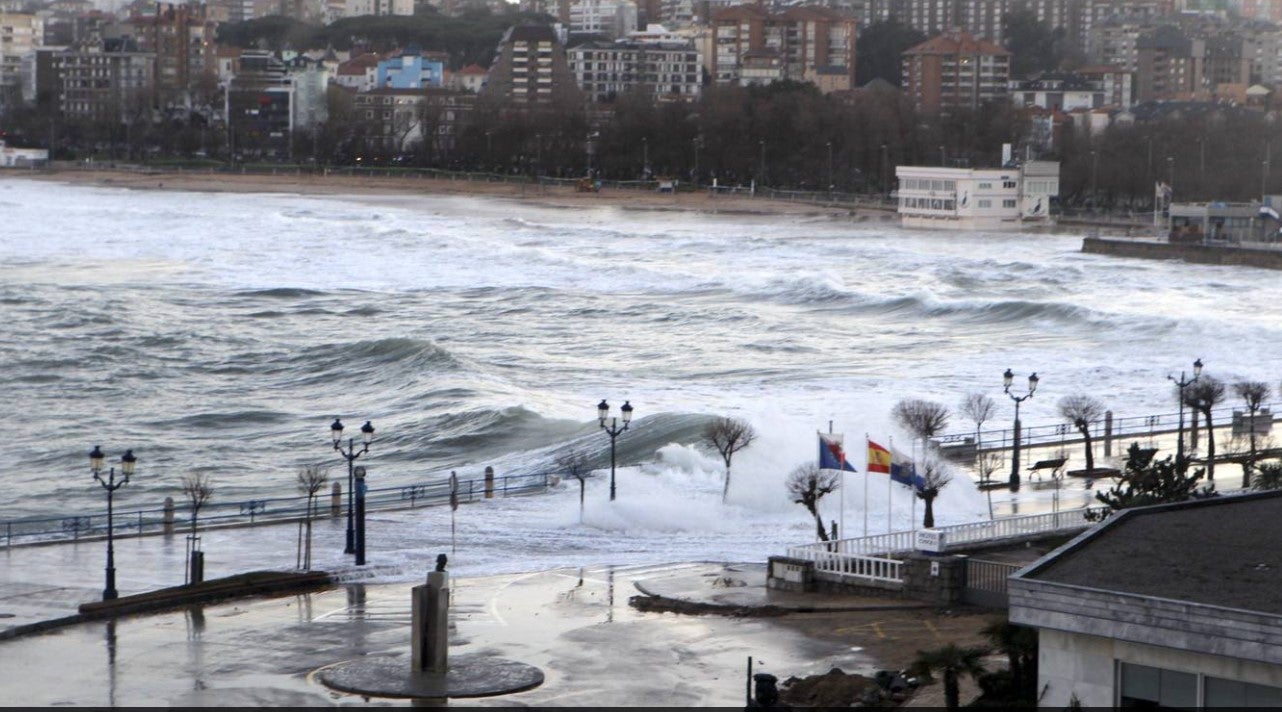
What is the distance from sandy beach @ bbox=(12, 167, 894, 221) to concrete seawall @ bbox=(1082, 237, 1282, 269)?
18662mm

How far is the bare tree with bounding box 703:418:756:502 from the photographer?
2561 centimetres

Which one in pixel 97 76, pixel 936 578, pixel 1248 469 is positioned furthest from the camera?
pixel 97 76

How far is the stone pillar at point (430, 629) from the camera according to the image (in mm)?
14594

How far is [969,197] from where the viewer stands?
87.8 m

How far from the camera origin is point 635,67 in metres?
162

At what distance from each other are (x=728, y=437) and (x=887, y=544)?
7.79 metres

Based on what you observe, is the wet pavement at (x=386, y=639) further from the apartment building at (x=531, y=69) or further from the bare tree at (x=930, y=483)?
the apartment building at (x=531, y=69)

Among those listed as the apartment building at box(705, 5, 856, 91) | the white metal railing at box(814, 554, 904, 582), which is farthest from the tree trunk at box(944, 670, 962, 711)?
the apartment building at box(705, 5, 856, 91)

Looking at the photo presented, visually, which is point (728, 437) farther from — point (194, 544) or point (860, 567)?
point (860, 567)

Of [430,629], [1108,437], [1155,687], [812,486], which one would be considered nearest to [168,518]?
[812,486]

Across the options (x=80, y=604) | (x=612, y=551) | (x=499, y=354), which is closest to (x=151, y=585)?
(x=80, y=604)

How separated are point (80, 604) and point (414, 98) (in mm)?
129536

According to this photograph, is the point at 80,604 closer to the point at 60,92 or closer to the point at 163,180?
the point at 163,180

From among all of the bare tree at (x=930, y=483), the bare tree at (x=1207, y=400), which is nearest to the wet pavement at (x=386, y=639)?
the bare tree at (x=930, y=483)
